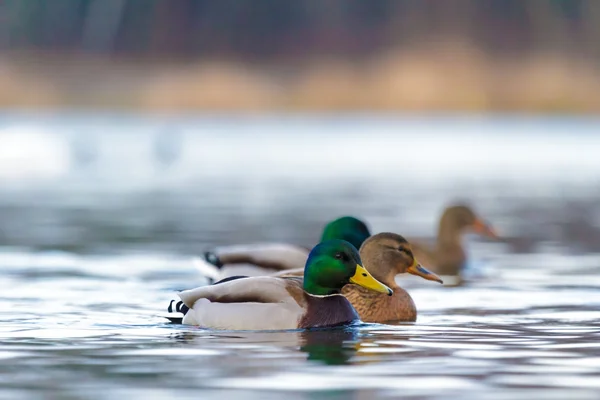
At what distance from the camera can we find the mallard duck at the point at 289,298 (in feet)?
32.6

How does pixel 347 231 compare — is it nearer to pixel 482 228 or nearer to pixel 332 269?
pixel 332 269

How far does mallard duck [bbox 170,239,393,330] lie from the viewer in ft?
32.6

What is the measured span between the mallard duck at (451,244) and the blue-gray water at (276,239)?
263 mm

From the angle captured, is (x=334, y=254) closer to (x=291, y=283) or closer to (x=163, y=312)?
(x=291, y=283)

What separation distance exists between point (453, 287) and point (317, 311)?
3.50 meters

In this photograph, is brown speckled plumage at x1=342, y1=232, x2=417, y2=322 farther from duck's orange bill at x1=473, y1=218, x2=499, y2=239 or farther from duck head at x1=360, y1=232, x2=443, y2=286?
duck's orange bill at x1=473, y1=218, x2=499, y2=239

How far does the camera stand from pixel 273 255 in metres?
12.2

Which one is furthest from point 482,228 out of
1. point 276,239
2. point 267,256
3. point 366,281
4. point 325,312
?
point 325,312

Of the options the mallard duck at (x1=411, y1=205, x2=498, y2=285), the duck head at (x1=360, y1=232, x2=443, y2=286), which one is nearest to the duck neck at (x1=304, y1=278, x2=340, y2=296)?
the duck head at (x1=360, y1=232, x2=443, y2=286)

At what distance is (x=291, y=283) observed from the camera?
404 inches

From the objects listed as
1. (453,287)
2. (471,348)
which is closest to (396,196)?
(453,287)

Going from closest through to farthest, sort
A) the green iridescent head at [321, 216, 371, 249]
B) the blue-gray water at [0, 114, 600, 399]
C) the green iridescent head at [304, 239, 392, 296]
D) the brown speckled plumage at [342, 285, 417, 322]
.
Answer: the blue-gray water at [0, 114, 600, 399] < the green iridescent head at [304, 239, 392, 296] < the brown speckled plumage at [342, 285, 417, 322] < the green iridescent head at [321, 216, 371, 249]

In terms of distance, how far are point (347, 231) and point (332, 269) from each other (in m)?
1.90

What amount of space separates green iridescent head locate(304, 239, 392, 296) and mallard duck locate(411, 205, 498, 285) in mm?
3960
